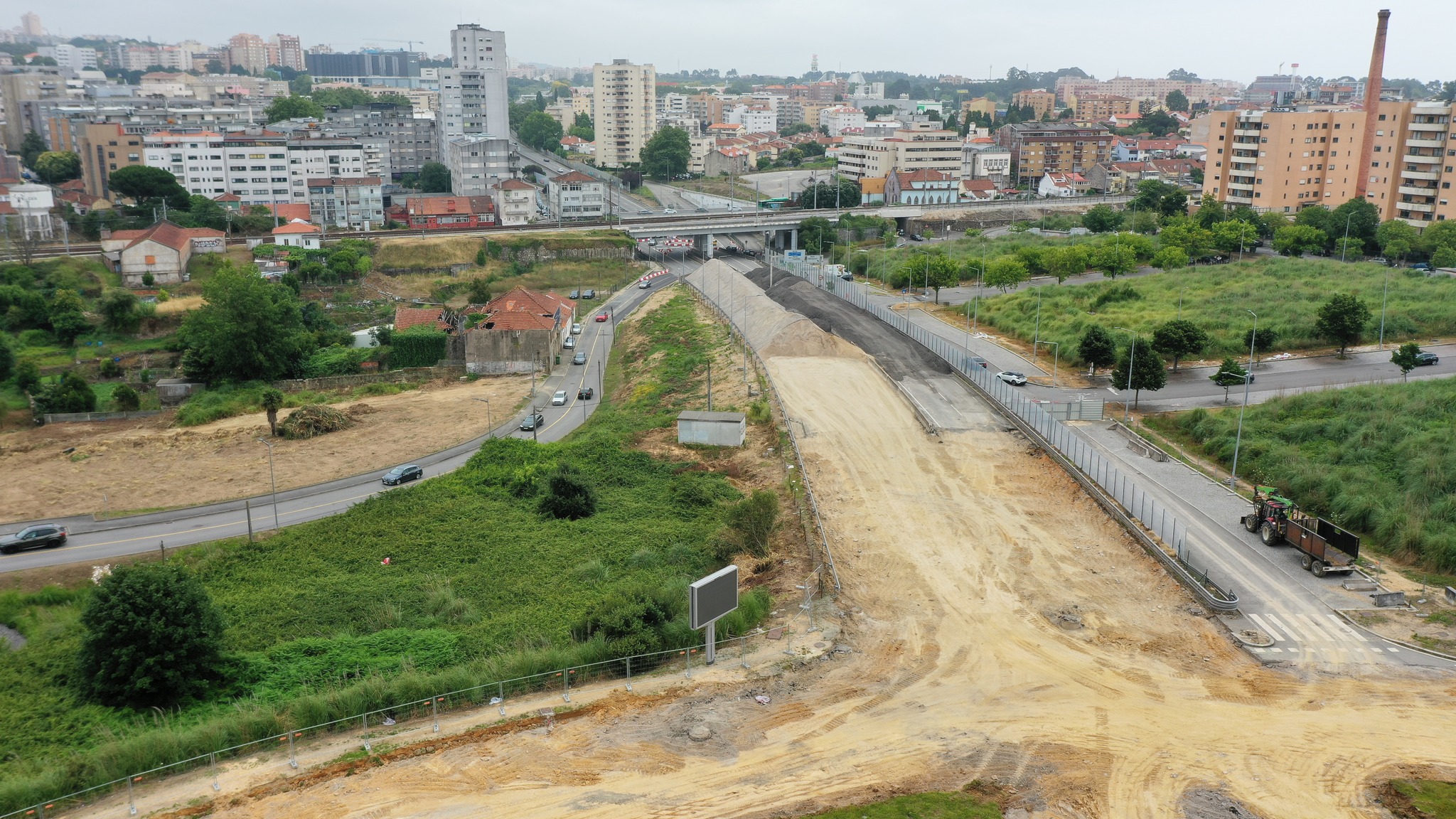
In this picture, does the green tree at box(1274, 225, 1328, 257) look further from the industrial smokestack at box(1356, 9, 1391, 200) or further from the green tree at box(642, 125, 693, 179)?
the green tree at box(642, 125, 693, 179)

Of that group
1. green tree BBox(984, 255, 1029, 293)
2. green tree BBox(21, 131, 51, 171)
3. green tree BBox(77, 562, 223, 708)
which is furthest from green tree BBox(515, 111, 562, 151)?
green tree BBox(77, 562, 223, 708)

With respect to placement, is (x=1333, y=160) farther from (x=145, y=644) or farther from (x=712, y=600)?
(x=145, y=644)

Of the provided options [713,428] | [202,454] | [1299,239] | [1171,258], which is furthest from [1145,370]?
[1299,239]

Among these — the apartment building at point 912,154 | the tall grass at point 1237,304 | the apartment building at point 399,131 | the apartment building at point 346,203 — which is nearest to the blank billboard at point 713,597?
Answer: the tall grass at point 1237,304

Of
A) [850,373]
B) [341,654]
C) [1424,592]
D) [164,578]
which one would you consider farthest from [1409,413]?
[164,578]

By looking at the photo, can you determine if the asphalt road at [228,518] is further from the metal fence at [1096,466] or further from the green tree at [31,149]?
the green tree at [31,149]

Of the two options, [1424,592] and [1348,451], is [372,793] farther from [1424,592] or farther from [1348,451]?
[1348,451]
